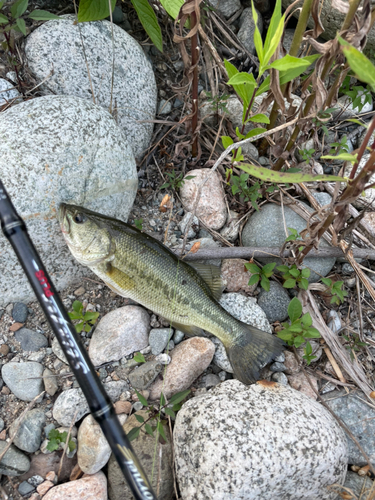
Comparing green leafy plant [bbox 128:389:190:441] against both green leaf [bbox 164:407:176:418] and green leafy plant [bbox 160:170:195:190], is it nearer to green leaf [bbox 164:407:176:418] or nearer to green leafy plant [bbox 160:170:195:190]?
green leaf [bbox 164:407:176:418]

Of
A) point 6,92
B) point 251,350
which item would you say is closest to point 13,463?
point 251,350

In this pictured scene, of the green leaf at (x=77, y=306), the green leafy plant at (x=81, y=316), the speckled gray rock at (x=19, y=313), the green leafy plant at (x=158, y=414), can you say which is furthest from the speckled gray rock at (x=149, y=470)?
the speckled gray rock at (x=19, y=313)

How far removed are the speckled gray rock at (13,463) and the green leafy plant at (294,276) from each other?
2362 mm

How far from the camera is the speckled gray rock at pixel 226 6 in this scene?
4.20 m

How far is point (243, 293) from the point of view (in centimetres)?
349

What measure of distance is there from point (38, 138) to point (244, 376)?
2.42 m

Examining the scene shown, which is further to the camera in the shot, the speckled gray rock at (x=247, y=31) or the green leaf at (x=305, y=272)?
the speckled gray rock at (x=247, y=31)

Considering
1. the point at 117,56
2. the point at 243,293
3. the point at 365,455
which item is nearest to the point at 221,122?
the point at 117,56

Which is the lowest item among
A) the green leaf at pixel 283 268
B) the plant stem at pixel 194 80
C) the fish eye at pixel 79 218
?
the green leaf at pixel 283 268

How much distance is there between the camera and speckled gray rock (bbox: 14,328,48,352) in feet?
10.3

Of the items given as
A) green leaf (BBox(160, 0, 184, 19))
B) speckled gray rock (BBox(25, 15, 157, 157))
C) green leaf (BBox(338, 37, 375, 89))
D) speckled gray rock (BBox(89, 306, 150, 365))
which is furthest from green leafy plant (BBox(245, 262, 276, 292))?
green leaf (BBox(160, 0, 184, 19))

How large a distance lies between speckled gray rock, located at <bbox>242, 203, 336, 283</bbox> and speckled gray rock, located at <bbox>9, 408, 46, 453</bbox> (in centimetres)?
224

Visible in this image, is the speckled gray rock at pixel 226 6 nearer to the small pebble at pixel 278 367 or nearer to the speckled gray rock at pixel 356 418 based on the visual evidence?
the small pebble at pixel 278 367

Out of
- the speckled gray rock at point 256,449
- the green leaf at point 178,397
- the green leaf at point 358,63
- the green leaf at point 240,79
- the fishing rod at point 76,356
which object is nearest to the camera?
the green leaf at point 358,63
